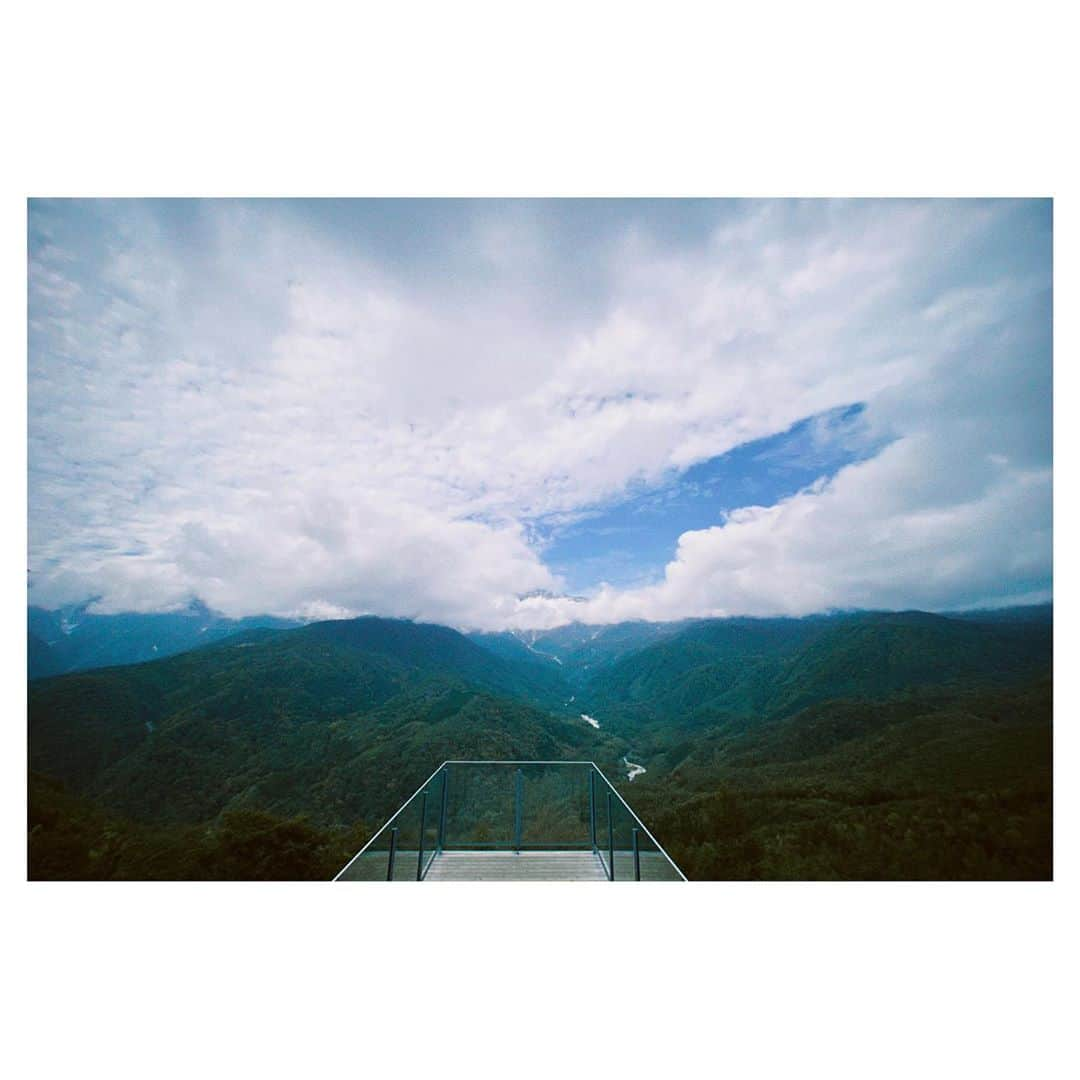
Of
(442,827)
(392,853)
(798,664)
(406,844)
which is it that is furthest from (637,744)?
(392,853)

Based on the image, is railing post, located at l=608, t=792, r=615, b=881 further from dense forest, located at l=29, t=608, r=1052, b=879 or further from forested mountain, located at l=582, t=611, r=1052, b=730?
forested mountain, located at l=582, t=611, r=1052, b=730

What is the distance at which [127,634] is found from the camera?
7794cm

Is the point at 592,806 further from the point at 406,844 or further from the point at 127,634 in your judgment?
the point at 127,634

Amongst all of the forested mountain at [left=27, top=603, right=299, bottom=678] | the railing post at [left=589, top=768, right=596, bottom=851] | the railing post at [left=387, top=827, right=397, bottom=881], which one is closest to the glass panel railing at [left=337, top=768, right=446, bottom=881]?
the railing post at [left=387, top=827, right=397, bottom=881]

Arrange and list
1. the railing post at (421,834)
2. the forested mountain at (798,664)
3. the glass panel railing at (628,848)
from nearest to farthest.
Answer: the glass panel railing at (628,848) < the railing post at (421,834) < the forested mountain at (798,664)

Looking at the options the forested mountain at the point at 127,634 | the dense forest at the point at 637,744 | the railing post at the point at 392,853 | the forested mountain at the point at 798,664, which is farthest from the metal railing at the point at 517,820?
the forested mountain at the point at 127,634

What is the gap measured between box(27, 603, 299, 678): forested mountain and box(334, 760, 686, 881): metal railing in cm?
6096

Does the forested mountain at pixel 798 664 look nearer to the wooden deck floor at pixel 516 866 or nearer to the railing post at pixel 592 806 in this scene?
the railing post at pixel 592 806

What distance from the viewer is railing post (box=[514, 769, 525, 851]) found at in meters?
6.70

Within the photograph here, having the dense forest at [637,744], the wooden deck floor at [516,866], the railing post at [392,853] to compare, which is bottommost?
the dense forest at [637,744]

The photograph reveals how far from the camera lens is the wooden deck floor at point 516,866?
5977 mm

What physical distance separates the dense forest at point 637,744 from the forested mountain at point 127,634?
25.6 feet
